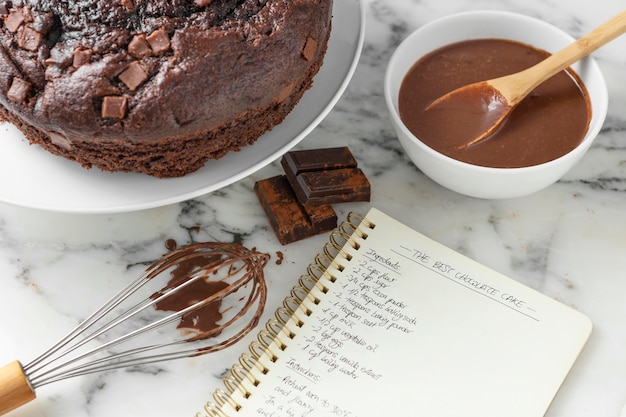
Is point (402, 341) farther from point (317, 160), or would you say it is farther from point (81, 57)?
point (81, 57)

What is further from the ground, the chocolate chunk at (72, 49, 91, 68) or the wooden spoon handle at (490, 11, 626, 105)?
the chocolate chunk at (72, 49, 91, 68)

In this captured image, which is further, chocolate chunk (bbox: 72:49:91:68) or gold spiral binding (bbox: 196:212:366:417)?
gold spiral binding (bbox: 196:212:366:417)

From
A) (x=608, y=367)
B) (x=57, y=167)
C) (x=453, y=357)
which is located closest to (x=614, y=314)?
(x=608, y=367)

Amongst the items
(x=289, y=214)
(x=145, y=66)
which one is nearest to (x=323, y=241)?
(x=289, y=214)

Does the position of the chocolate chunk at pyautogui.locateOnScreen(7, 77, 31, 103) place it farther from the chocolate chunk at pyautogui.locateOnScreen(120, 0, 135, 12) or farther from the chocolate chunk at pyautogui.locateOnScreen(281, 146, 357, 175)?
the chocolate chunk at pyautogui.locateOnScreen(281, 146, 357, 175)

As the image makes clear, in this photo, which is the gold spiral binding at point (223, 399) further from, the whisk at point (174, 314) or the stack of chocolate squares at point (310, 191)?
the stack of chocolate squares at point (310, 191)

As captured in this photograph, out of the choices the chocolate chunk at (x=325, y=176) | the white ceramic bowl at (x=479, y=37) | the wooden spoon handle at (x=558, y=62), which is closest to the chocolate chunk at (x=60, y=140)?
the chocolate chunk at (x=325, y=176)

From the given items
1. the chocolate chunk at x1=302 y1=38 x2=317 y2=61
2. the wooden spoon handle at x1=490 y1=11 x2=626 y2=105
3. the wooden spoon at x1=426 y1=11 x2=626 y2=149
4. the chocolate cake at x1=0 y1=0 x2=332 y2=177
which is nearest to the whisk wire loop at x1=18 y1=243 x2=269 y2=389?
the chocolate cake at x1=0 y1=0 x2=332 y2=177
